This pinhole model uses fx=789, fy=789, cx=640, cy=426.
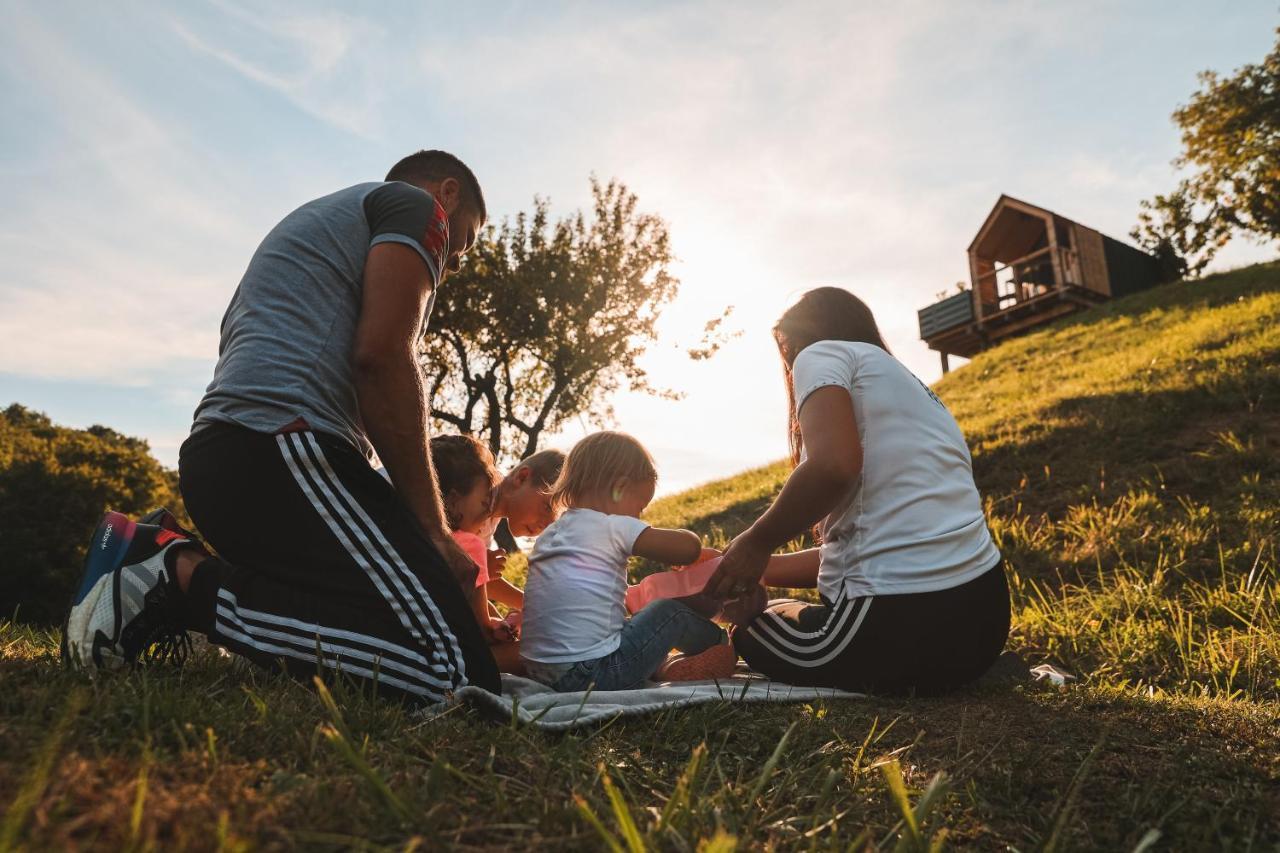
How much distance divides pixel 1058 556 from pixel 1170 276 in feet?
101

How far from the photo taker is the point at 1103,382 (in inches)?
356

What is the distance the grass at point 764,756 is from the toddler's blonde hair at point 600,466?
1.24 metres

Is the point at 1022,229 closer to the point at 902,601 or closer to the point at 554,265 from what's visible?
the point at 554,265

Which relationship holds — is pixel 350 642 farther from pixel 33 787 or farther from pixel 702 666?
→ pixel 702 666

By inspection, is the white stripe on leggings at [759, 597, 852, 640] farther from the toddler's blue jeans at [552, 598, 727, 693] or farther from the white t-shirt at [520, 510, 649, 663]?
the white t-shirt at [520, 510, 649, 663]

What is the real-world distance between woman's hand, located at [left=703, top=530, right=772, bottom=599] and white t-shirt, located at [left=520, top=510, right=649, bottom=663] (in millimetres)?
374

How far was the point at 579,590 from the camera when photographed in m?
3.07

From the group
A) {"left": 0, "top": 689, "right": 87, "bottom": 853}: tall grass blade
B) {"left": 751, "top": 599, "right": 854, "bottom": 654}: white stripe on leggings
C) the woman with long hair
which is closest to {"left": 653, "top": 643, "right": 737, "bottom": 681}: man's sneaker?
{"left": 751, "top": 599, "right": 854, "bottom": 654}: white stripe on leggings

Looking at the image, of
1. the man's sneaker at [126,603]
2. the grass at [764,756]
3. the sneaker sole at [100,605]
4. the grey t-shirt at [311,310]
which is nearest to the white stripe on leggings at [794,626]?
the grass at [764,756]

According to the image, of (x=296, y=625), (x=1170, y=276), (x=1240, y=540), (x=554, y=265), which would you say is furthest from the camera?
(x=1170, y=276)

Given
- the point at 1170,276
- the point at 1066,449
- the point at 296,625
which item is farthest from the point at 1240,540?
the point at 1170,276

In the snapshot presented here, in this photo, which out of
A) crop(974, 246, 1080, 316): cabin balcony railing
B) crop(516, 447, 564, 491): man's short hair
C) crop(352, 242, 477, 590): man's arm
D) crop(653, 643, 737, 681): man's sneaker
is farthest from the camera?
crop(974, 246, 1080, 316): cabin balcony railing

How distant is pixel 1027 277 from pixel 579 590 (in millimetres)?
26606

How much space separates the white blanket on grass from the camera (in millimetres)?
2053
